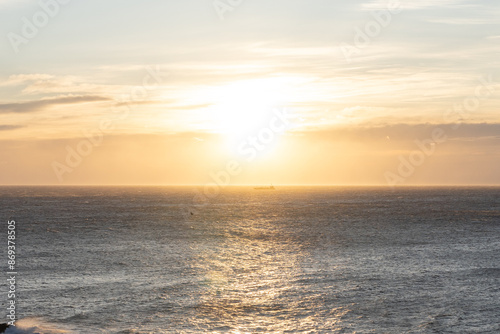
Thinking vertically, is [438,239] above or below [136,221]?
below

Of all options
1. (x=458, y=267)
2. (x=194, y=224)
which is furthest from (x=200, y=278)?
(x=194, y=224)

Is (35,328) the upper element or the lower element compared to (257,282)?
upper

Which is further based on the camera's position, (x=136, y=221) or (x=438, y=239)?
(x=136, y=221)

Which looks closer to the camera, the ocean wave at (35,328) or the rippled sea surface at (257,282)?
the ocean wave at (35,328)

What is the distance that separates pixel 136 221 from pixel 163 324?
100766 mm

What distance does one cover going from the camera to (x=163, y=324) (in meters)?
44.3

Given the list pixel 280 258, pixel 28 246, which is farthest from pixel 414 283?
pixel 28 246

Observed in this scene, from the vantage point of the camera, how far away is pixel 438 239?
10025 cm

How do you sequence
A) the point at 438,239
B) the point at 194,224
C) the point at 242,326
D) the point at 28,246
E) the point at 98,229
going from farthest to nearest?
the point at 194,224 → the point at 98,229 → the point at 438,239 → the point at 28,246 → the point at 242,326

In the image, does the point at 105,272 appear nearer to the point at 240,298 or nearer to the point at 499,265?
the point at 240,298

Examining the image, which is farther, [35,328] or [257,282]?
[257,282]

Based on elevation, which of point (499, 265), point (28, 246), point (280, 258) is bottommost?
point (499, 265)

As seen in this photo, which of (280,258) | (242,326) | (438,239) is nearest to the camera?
(242,326)

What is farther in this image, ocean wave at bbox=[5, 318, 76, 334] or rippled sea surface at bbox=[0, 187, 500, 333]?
rippled sea surface at bbox=[0, 187, 500, 333]
